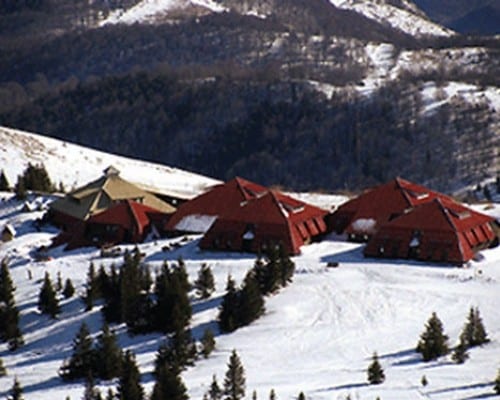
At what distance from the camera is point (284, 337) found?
3875cm

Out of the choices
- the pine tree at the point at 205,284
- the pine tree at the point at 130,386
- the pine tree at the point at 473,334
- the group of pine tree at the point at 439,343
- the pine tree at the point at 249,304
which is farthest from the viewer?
the pine tree at the point at 205,284

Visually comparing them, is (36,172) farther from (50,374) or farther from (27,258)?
(50,374)

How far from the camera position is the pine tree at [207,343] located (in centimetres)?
3709

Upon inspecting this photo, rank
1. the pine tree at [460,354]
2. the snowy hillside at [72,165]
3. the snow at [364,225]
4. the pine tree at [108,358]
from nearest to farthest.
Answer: the pine tree at [460,354], the pine tree at [108,358], the snow at [364,225], the snowy hillside at [72,165]

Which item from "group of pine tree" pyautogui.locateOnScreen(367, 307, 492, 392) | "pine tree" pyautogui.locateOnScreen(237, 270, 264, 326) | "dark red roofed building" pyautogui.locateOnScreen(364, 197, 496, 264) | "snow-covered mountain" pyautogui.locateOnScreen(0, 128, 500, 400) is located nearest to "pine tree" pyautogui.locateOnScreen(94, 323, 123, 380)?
"snow-covered mountain" pyautogui.locateOnScreen(0, 128, 500, 400)

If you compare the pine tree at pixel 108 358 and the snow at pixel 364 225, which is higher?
the snow at pixel 364 225

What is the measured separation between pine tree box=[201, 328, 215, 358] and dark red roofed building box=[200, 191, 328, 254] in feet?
51.7

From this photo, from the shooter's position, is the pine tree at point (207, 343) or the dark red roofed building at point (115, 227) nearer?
the pine tree at point (207, 343)

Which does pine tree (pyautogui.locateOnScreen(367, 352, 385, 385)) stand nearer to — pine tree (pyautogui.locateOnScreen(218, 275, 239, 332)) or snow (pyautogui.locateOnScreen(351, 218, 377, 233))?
pine tree (pyautogui.locateOnScreen(218, 275, 239, 332))

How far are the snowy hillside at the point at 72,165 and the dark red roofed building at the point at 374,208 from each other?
27867 mm

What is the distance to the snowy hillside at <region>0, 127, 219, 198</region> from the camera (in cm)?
9094

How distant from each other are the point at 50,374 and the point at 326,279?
53.4ft

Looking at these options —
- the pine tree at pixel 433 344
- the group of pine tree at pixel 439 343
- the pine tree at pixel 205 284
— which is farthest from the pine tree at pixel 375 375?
the pine tree at pixel 205 284

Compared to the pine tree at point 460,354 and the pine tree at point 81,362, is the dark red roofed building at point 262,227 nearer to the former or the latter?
the pine tree at point 81,362
